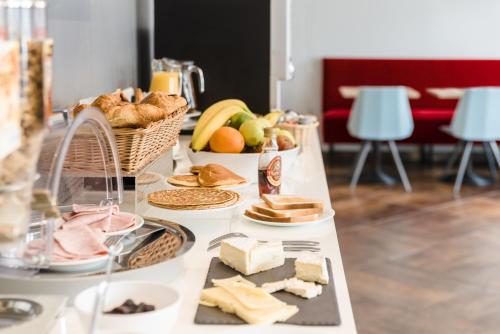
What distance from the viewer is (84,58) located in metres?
2.47

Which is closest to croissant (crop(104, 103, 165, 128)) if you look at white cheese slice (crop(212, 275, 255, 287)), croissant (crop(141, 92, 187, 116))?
croissant (crop(141, 92, 187, 116))

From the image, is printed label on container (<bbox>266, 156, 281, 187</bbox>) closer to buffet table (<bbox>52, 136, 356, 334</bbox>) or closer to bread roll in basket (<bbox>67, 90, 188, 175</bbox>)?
buffet table (<bbox>52, 136, 356, 334</bbox>)

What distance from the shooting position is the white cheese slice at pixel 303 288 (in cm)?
122

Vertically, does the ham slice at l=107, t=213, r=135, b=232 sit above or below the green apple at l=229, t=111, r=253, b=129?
below

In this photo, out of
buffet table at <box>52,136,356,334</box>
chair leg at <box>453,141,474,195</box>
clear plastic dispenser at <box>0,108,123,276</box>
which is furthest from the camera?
chair leg at <box>453,141,474,195</box>

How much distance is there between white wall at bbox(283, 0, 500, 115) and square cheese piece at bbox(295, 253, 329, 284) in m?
6.22

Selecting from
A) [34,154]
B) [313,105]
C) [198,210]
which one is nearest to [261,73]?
[198,210]

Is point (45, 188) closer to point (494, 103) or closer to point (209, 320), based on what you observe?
point (209, 320)

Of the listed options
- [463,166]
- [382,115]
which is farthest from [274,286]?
[463,166]

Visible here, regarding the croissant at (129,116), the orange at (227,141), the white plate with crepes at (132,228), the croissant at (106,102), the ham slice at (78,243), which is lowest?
the white plate with crepes at (132,228)

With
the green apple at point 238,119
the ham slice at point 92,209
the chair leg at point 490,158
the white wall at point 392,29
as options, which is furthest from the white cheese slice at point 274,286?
the white wall at point 392,29

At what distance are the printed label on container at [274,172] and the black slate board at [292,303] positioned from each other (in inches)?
25.5

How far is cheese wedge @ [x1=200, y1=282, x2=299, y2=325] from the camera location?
112 centimetres

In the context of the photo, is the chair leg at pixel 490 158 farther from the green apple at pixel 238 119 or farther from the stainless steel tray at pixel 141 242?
the stainless steel tray at pixel 141 242
